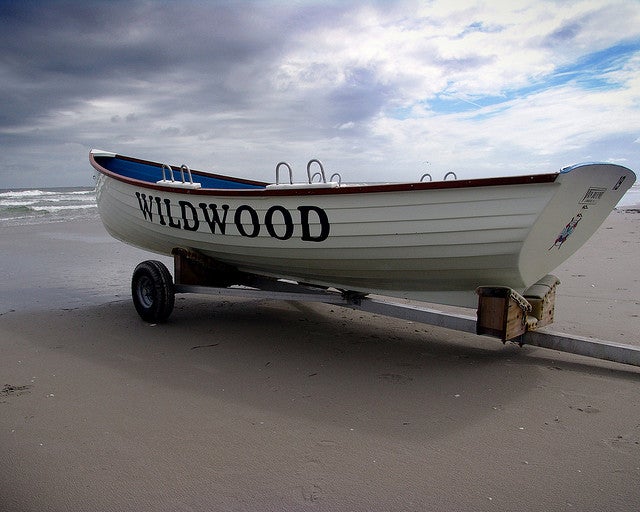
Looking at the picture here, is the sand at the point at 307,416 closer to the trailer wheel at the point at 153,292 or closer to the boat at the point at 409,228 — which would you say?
the trailer wheel at the point at 153,292

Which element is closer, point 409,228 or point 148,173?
point 409,228

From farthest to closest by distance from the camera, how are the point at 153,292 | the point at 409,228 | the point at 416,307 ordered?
the point at 153,292, the point at 416,307, the point at 409,228

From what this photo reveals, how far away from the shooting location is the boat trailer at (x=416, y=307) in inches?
136

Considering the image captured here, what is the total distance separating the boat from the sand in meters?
0.60

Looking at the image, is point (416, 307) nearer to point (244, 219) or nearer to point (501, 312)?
point (501, 312)

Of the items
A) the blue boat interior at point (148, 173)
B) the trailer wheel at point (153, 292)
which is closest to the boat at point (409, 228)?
the trailer wheel at point (153, 292)

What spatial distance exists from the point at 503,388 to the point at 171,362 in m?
2.31

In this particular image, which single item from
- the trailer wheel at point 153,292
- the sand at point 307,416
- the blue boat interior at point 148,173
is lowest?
the sand at point 307,416

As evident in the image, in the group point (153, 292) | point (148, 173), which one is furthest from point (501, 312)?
point (148, 173)

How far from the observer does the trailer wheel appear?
486 centimetres

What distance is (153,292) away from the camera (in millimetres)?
4918

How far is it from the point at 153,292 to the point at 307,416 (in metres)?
2.48

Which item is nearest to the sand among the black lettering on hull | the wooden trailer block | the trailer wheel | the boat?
the trailer wheel

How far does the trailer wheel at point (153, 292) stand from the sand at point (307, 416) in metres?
0.14
